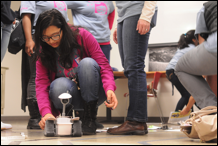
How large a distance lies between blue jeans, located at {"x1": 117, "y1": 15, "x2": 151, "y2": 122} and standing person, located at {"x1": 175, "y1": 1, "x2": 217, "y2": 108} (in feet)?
0.80

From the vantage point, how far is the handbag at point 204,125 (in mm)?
923

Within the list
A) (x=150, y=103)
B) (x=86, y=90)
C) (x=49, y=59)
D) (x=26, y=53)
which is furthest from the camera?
(x=150, y=103)

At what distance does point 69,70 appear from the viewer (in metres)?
1.40

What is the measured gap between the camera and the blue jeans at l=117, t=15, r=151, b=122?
52.9 inches

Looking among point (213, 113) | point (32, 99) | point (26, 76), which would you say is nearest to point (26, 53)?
point (26, 76)

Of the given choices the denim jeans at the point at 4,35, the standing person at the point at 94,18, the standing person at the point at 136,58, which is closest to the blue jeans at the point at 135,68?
the standing person at the point at 136,58

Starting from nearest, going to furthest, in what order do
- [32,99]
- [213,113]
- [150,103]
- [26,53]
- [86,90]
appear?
[213,113]
[86,90]
[32,99]
[26,53]
[150,103]

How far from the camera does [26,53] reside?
2.01m

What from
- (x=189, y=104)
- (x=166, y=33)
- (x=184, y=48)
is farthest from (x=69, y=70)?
(x=166, y=33)

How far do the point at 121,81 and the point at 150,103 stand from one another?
569mm

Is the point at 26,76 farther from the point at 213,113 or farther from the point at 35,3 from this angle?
the point at 213,113

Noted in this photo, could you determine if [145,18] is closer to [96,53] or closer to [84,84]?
[96,53]

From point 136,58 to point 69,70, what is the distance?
0.38m

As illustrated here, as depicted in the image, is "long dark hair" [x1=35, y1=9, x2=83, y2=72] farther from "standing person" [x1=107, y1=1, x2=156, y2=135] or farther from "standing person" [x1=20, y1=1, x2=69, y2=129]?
"standing person" [x1=20, y1=1, x2=69, y2=129]
